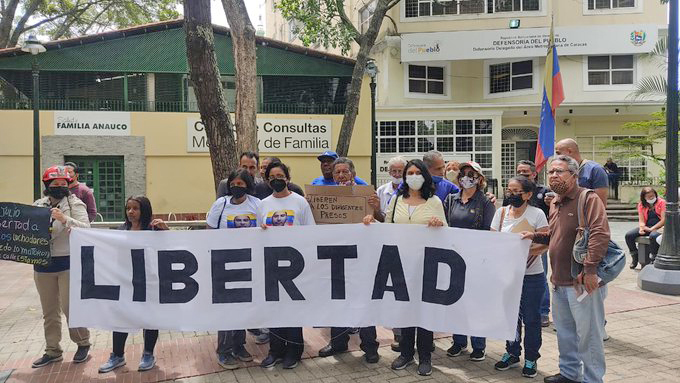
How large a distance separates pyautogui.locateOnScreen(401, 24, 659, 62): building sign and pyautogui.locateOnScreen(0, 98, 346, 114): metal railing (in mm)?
5991

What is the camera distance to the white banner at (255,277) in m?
4.48

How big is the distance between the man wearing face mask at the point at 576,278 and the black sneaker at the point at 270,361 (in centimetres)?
249

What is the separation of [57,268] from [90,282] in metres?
0.38


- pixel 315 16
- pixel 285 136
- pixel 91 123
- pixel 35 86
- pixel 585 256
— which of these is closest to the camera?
pixel 585 256

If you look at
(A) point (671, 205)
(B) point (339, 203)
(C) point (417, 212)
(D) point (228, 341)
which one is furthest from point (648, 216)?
(D) point (228, 341)

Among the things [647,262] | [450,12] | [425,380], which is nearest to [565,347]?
[425,380]

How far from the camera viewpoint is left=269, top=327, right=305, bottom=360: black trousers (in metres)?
4.65

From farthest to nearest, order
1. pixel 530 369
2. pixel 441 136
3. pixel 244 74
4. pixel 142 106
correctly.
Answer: pixel 441 136
pixel 142 106
pixel 244 74
pixel 530 369

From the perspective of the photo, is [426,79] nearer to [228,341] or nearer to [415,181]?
[415,181]

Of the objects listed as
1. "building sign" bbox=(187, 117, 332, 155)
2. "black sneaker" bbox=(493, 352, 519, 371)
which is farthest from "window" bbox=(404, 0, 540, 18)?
"black sneaker" bbox=(493, 352, 519, 371)

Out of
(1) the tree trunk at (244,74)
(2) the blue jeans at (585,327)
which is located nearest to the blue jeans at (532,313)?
(2) the blue jeans at (585,327)

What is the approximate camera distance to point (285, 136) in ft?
59.7

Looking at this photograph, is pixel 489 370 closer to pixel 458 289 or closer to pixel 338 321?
pixel 458 289

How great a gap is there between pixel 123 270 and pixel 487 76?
863 inches
